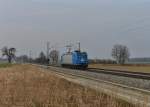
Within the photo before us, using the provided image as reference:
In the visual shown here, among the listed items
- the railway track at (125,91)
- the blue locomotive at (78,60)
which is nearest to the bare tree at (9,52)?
the blue locomotive at (78,60)

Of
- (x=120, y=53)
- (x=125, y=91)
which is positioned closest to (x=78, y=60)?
(x=125, y=91)

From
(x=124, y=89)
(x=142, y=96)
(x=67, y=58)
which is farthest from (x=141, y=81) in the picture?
(x=67, y=58)

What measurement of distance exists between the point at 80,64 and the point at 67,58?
7.16 meters

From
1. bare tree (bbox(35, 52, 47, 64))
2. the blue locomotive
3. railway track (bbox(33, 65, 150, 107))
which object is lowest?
railway track (bbox(33, 65, 150, 107))

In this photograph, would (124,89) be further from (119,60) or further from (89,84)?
(119,60)

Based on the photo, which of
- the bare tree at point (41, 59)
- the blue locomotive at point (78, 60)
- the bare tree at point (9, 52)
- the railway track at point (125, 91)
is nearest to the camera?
the railway track at point (125, 91)

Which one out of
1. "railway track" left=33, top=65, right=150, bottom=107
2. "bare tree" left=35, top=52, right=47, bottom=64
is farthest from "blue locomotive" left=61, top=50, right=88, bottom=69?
"bare tree" left=35, top=52, right=47, bottom=64

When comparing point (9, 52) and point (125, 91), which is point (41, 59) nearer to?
point (9, 52)

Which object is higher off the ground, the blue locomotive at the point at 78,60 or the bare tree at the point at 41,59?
the bare tree at the point at 41,59

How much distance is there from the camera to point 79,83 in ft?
105

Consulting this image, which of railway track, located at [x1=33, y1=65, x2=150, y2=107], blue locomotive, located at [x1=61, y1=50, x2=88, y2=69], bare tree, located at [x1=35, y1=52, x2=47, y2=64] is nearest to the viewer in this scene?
railway track, located at [x1=33, y1=65, x2=150, y2=107]

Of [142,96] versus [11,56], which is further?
[11,56]

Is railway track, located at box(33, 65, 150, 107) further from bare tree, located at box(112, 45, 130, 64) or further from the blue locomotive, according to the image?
bare tree, located at box(112, 45, 130, 64)

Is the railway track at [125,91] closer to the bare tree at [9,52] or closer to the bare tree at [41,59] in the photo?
the bare tree at [41,59]
